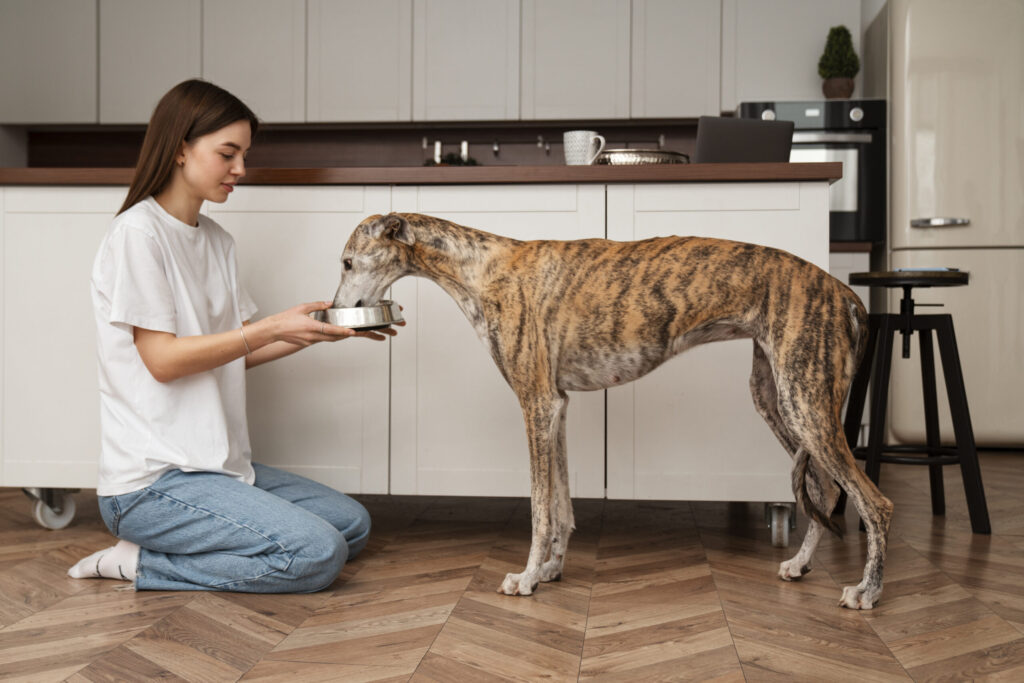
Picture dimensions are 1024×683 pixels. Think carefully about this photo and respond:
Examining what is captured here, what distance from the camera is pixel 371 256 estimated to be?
2.04 m

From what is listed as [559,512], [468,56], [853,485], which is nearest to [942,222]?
[468,56]

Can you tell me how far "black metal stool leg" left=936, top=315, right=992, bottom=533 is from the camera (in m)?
2.70

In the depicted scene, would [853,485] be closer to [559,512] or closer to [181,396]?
[559,512]

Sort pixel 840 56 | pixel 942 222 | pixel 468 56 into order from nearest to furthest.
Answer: pixel 942 222, pixel 840 56, pixel 468 56

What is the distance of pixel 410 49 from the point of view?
17.4 feet

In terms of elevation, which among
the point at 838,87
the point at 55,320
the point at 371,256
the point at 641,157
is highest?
the point at 838,87

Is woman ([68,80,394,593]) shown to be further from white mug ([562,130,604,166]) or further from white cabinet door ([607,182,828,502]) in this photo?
white mug ([562,130,604,166])

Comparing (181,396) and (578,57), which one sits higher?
(578,57)

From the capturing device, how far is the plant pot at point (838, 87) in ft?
16.2

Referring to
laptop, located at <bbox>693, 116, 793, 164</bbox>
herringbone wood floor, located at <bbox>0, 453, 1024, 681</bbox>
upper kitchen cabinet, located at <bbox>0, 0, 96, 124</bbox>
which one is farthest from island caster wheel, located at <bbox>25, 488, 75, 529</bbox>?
upper kitchen cabinet, located at <bbox>0, 0, 96, 124</bbox>

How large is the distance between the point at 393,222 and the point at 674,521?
1.44 meters

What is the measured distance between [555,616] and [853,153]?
3.67m

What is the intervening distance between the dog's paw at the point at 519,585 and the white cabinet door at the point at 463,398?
19.2 inches

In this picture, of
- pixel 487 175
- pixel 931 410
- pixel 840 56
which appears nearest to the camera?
pixel 487 175
